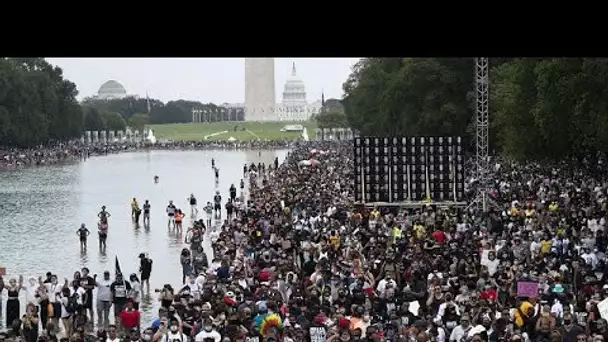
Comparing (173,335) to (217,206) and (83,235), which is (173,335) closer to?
(83,235)

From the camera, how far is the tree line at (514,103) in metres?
37.0

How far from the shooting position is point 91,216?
143ft

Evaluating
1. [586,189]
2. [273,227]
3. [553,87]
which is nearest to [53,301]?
[273,227]

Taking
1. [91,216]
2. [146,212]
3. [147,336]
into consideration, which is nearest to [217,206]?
[146,212]

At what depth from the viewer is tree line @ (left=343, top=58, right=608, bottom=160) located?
37.0 metres

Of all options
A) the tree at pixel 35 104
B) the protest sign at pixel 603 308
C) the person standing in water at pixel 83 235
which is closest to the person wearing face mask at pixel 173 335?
the protest sign at pixel 603 308

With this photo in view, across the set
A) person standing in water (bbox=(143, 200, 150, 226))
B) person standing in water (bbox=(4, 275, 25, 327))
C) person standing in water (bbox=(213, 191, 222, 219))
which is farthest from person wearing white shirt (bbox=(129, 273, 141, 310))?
person standing in water (bbox=(213, 191, 222, 219))

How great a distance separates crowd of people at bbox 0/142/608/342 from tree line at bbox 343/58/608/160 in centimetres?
532

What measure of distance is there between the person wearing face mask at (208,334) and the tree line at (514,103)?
1812 cm

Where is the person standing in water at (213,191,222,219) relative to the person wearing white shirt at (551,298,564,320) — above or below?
below

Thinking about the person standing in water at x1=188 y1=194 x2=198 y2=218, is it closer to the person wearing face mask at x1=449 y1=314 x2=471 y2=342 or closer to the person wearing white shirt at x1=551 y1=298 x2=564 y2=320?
the person wearing white shirt at x1=551 y1=298 x2=564 y2=320

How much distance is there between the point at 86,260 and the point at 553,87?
17619 millimetres

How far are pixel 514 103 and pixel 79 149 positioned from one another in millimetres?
81018

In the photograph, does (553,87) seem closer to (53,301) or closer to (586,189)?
(586,189)
